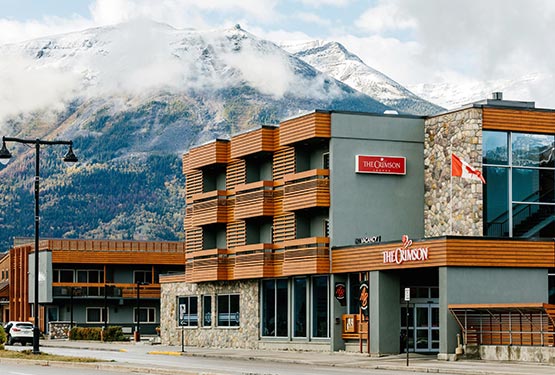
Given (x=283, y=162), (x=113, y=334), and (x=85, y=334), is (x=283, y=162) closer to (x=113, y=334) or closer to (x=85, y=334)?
(x=113, y=334)

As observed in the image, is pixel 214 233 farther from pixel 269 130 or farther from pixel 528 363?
pixel 528 363

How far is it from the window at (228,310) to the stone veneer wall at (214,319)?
0.27 m

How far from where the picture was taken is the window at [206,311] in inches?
2817

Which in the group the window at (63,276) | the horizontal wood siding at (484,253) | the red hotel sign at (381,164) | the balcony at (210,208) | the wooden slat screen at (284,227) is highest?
the red hotel sign at (381,164)

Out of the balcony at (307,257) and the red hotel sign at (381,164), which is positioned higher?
the red hotel sign at (381,164)

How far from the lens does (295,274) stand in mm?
61312

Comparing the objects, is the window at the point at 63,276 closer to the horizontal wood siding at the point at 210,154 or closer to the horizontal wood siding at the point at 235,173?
the horizontal wood siding at the point at 210,154

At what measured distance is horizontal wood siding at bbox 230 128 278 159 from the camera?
6406 cm

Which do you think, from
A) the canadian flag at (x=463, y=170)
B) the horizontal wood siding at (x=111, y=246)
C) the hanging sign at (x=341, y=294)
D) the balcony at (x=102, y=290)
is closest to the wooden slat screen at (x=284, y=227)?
the hanging sign at (x=341, y=294)

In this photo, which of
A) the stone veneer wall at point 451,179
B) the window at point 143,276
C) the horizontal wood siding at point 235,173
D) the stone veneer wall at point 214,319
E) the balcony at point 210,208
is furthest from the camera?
the window at point 143,276

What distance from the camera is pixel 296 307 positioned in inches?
2458

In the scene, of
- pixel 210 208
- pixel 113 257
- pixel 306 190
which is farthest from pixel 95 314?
pixel 306 190

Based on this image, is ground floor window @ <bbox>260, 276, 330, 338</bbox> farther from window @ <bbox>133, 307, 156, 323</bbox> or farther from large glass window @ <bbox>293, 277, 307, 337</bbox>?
window @ <bbox>133, 307, 156, 323</bbox>

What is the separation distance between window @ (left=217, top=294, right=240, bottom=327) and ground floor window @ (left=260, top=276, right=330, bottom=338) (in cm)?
330
